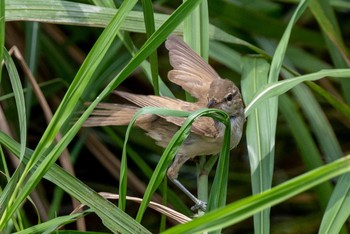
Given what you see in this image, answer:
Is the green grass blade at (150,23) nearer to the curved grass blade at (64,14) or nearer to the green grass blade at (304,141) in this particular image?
the curved grass blade at (64,14)

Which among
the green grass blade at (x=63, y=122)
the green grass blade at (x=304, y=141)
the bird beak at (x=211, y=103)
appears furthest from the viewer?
the green grass blade at (x=304, y=141)

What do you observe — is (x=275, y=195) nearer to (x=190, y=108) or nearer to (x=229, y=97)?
(x=190, y=108)

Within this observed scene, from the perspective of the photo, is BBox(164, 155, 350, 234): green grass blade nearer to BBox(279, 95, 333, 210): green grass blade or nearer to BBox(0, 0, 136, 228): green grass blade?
BBox(0, 0, 136, 228): green grass blade

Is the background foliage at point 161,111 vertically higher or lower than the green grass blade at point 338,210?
higher

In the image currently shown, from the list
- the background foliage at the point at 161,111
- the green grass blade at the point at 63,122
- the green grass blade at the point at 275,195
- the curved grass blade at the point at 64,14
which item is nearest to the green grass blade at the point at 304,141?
the background foliage at the point at 161,111

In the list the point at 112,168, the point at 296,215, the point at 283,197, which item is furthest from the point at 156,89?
the point at 296,215

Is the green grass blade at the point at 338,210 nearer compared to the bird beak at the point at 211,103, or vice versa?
the green grass blade at the point at 338,210

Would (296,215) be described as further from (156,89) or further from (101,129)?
(156,89)

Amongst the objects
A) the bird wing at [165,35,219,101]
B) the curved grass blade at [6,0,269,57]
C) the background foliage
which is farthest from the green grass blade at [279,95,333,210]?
the curved grass blade at [6,0,269,57]
